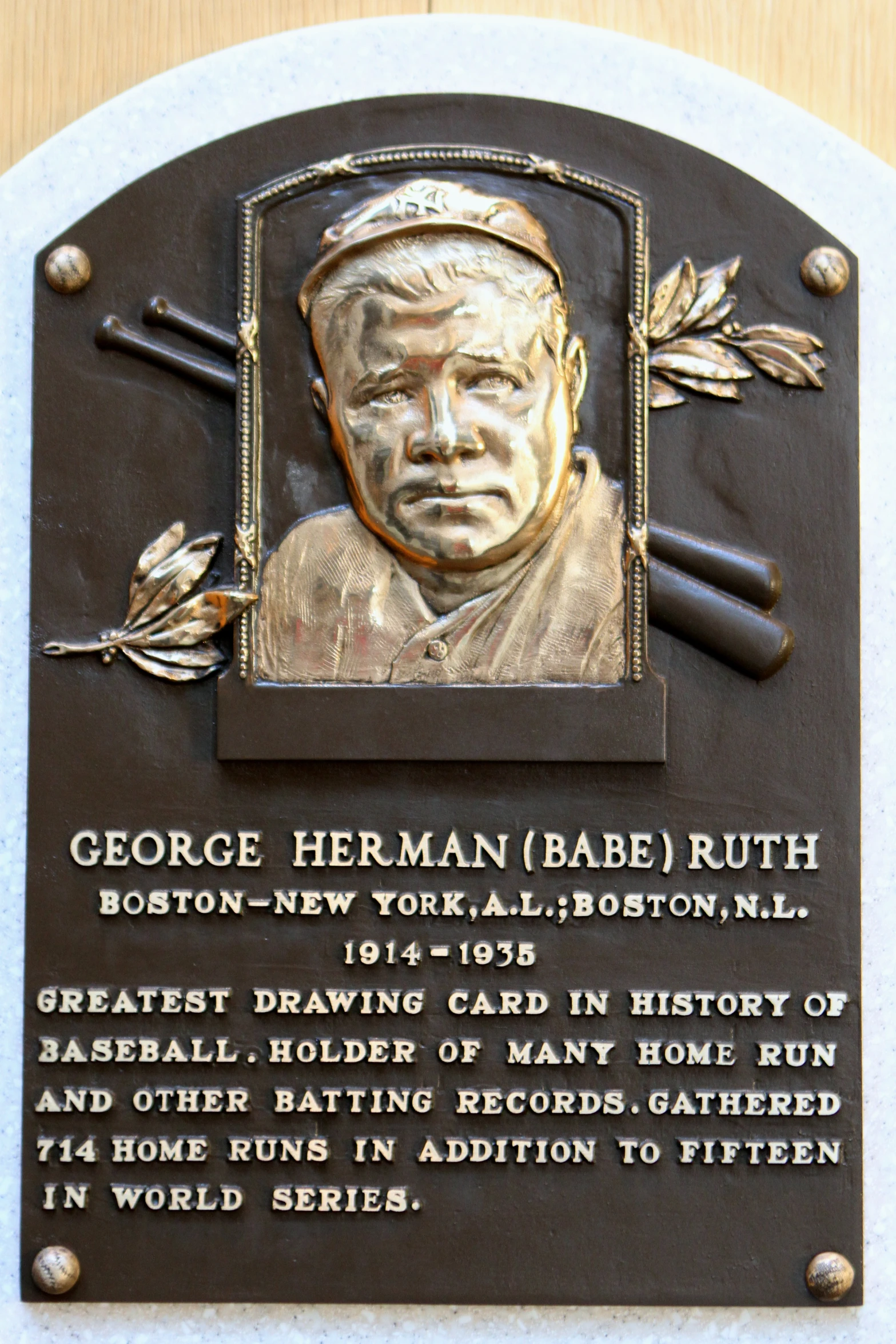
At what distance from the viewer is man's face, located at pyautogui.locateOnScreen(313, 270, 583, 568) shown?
3.12 m

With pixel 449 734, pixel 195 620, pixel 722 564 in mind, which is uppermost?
pixel 722 564

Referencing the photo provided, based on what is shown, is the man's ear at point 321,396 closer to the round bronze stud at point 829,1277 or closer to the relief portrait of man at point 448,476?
the relief portrait of man at point 448,476

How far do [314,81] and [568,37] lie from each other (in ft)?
1.89

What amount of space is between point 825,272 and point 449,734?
130 centimetres

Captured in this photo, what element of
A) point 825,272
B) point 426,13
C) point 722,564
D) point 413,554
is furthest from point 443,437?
point 426,13

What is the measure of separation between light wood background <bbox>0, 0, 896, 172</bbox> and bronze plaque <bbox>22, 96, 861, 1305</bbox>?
1.08ft

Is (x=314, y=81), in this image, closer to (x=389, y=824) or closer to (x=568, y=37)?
(x=568, y=37)

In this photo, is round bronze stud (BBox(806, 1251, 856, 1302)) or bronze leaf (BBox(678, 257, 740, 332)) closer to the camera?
round bronze stud (BBox(806, 1251, 856, 1302))

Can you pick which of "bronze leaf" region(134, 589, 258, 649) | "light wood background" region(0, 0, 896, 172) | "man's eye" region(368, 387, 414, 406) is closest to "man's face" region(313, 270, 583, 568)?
"man's eye" region(368, 387, 414, 406)

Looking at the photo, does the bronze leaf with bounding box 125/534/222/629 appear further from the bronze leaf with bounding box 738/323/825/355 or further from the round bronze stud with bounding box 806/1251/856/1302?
the round bronze stud with bounding box 806/1251/856/1302

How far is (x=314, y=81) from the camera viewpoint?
330 centimetres

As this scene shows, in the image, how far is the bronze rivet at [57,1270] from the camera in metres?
3.11

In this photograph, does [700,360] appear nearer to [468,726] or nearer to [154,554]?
[468,726]

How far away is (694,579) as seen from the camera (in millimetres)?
3215
